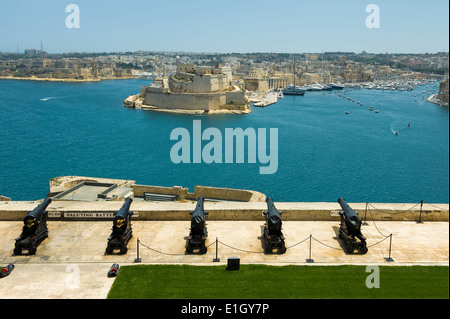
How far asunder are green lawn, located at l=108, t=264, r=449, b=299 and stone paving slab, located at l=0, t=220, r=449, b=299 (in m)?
0.31

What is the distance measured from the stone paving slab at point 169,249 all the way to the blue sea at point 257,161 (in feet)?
34.5

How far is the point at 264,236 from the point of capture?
766cm

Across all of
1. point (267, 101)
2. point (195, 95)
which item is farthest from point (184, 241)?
point (267, 101)

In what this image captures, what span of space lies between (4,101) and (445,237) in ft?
246

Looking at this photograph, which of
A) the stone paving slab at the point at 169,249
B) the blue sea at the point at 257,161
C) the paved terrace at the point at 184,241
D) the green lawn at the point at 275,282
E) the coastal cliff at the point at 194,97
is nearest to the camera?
the green lawn at the point at 275,282

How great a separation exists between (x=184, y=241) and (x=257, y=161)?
25.4 metres

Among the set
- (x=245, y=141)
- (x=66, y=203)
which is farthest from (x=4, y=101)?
(x=66, y=203)

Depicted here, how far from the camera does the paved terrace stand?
20.9 ft

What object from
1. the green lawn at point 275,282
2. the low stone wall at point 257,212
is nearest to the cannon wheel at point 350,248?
the green lawn at point 275,282

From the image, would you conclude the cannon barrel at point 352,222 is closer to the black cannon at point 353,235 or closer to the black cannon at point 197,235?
the black cannon at point 353,235

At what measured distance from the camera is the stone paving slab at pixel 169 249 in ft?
20.3

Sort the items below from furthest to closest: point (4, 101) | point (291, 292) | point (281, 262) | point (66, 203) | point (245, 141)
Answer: point (4, 101)
point (245, 141)
point (66, 203)
point (281, 262)
point (291, 292)

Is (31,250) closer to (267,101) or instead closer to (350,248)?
(350,248)
